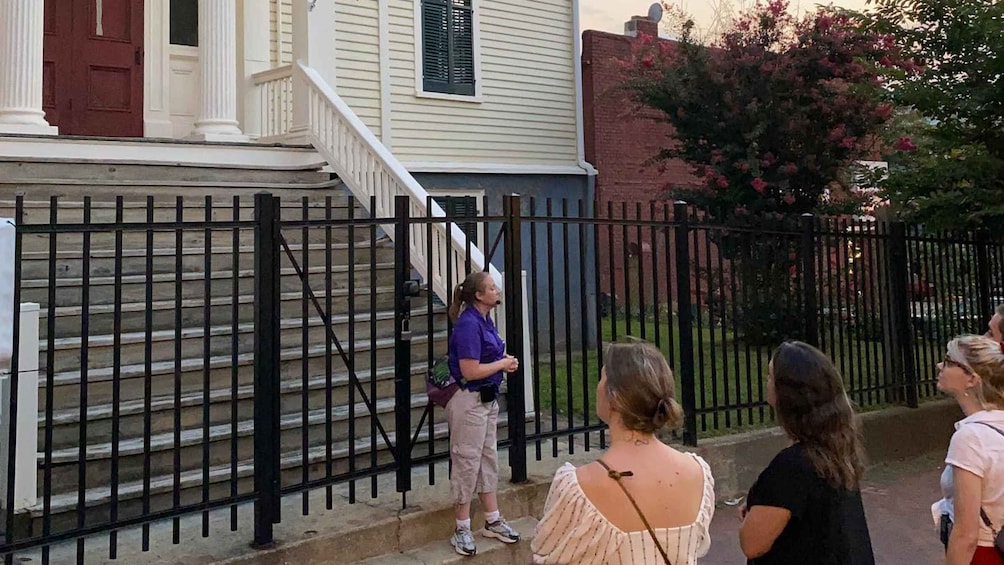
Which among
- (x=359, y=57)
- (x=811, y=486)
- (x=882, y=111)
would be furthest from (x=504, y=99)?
(x=811, y=486)

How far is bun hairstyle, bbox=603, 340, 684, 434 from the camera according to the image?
7.88 feet

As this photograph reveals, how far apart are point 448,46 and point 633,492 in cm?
1126

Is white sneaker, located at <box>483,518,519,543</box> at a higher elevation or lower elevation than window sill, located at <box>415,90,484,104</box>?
lower

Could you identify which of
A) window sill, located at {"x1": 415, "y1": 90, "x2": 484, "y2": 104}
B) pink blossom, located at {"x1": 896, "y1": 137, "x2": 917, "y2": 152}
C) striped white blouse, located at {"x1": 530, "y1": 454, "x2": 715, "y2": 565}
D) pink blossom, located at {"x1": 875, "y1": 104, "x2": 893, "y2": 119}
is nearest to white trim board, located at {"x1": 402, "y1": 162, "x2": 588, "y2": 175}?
window sill, located at {"x1": 415, "y1": 90, "x2": 484, "y2": 104}

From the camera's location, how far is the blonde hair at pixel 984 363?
3.09 metres

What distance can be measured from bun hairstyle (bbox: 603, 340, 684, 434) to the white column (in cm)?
799

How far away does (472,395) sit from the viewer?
15.5ft

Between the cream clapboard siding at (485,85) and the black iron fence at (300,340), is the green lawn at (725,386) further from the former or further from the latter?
the cream clapboard siding at (485,85)

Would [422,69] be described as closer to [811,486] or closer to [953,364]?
[953,364]

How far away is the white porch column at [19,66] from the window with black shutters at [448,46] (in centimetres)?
551

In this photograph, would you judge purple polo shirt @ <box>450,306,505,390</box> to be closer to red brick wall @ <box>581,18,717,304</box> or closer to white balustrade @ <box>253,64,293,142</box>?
white balustrade @ <box>253,64,293,142</box>

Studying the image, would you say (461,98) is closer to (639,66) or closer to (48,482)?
(639,66)

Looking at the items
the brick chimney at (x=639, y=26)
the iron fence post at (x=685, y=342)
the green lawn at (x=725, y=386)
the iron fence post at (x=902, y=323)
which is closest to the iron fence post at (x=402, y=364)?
the green lawn at (x=725, y=386)

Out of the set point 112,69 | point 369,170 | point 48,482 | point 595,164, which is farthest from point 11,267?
point 595,164
